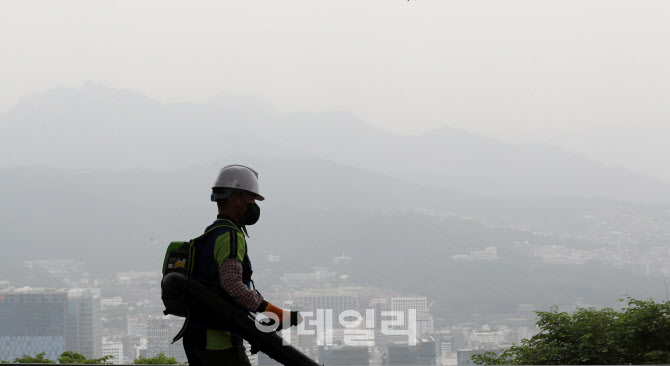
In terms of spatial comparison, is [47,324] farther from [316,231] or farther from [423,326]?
[316,231]

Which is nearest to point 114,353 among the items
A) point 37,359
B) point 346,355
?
point 37,359

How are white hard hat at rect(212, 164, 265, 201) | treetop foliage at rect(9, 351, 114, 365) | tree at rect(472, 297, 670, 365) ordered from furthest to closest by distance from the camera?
treetop foliage at rect(9, 351, 114, 365)
tree at rect(472, 297, 670, 365)
white hard hat at rect(212, 164, 265, 201)

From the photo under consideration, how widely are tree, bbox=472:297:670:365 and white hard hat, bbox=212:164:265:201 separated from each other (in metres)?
4.63

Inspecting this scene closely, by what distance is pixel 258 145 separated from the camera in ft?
331

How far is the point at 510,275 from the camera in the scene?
50.4m

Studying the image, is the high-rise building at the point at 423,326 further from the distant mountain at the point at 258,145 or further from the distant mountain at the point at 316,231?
the distant mountain at the point at 258,145

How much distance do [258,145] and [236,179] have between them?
9901 centimetres

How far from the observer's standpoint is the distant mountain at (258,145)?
9506 cm

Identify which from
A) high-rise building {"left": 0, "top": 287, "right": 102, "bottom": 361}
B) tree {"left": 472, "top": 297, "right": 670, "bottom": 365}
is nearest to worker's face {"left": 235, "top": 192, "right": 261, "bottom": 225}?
tree {"left": 472, "top": 297, "right": 670, "bottom": 365}

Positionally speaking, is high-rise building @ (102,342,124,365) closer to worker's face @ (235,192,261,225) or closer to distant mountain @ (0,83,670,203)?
worker's face @ (235,192,261,225)

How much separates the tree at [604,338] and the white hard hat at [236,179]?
4.63 metres

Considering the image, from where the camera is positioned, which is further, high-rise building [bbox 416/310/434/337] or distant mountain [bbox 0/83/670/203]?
distant mountain [bbox 0/83/670/203]

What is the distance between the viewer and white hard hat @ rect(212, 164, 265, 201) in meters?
2.58

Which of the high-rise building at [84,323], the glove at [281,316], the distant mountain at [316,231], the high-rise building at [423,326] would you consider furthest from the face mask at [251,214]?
the distant mountain at [316,231]
